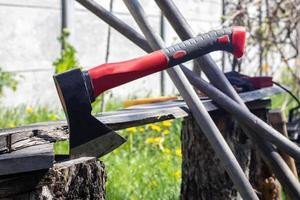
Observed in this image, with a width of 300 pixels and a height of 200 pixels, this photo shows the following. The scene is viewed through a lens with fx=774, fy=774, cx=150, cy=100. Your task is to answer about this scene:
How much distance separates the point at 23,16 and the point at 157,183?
235 cm

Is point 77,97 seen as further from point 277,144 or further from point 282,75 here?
point 282,75

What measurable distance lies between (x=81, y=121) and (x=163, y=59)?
357 millimetres

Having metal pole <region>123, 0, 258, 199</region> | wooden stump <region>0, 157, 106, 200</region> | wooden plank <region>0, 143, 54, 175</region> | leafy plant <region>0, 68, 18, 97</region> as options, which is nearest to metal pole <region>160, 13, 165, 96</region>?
leafy plant <region>0, 68, 18, 97</region>

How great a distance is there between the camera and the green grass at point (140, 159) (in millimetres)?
4203

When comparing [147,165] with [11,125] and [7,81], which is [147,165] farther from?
[7,81]

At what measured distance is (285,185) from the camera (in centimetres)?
310

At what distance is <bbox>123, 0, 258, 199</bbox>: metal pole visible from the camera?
276 cm

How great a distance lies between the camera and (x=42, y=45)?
21.0 ft

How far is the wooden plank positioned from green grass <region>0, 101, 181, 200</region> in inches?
63.8

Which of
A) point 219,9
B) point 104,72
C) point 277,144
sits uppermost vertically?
point 219,9

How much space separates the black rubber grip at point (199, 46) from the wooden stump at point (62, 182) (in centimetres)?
46

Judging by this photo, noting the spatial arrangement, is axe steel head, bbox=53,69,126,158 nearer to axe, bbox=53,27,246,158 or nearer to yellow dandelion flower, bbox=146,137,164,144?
axe, bbox=53,27,246,158

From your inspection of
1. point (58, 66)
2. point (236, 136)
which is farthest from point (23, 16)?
point (236, 136)

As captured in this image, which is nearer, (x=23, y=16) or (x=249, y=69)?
(x=23, y=16)
